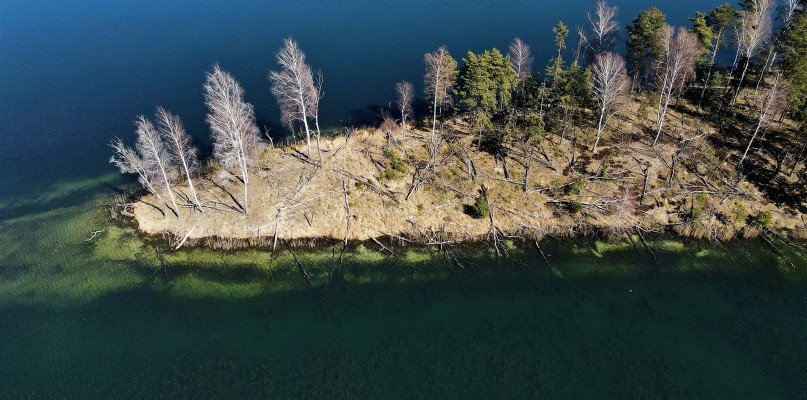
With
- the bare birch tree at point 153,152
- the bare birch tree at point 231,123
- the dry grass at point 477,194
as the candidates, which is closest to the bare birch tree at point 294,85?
the bare birch tree at point 231,123

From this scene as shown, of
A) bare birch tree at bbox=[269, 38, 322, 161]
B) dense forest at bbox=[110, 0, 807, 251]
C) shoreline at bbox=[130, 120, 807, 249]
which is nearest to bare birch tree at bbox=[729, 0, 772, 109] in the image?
dense forest at bbox=[110, 0, 807, 251]

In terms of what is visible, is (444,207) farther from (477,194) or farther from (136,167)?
(136,167)

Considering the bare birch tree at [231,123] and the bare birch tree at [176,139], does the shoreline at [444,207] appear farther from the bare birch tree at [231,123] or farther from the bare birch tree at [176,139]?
the bare birch tree at [231,123]

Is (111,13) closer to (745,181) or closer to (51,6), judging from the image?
(51,6)

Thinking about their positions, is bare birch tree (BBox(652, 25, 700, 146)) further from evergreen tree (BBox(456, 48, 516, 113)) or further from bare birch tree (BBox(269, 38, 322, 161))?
bare birch tree (BBox(269, 38, 322, 161))

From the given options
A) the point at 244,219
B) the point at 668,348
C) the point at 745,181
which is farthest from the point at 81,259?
the point at 745,181

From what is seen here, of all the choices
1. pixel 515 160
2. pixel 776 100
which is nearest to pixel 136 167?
pixel 515 160
